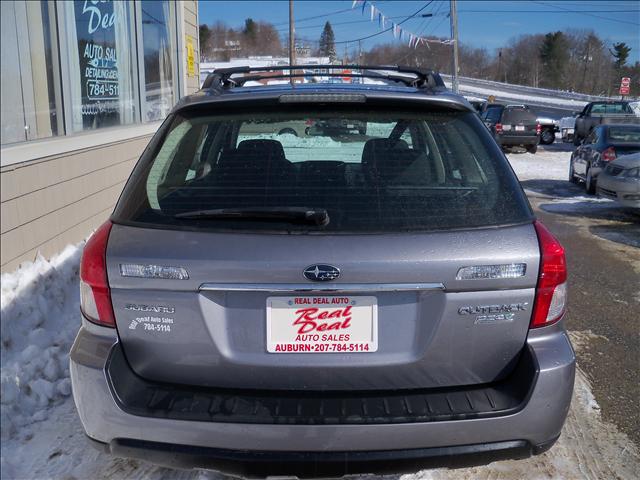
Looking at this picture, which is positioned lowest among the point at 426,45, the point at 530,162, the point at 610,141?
the point at 530,162

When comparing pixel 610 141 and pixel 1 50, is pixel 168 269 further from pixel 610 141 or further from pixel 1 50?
pixel 610 141

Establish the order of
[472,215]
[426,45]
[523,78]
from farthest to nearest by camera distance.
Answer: [523,78]
[426,45]
[472,215]

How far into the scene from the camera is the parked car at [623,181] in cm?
955

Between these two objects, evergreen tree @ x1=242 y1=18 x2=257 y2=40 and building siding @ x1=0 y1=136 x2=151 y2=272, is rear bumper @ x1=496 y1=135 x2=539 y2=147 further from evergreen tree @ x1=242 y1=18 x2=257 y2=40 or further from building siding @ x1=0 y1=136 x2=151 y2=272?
evergreen tree @ x1=242 y1=18 x2=257 y2=40

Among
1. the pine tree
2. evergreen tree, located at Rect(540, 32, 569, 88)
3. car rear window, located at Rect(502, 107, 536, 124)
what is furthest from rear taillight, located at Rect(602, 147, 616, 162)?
evergreen tree, located at Rect(540, 32, 569, 88)

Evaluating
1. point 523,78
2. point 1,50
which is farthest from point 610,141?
point 523,78

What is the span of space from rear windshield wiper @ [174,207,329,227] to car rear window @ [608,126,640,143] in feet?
39.4

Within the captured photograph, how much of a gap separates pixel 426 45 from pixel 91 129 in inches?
1139

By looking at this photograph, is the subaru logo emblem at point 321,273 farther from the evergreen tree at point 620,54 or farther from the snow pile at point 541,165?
the snow pile at point 541,165

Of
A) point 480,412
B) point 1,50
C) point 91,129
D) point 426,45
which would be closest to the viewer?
point 480,412

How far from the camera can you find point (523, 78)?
2817 inches

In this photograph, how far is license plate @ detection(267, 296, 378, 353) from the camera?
2.19 meters

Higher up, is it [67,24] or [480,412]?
[67,24]

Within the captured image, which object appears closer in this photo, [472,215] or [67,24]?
[472,215]
